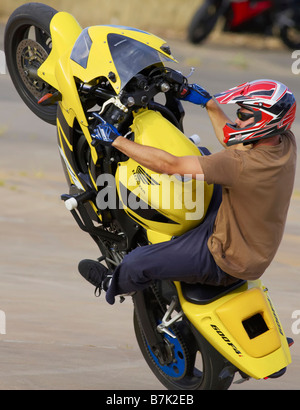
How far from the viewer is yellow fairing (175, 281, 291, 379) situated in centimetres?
509

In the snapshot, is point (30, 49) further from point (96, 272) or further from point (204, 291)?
point (204, 291)

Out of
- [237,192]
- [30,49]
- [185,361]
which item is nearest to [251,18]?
[30,49]

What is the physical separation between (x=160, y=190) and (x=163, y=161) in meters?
0.34

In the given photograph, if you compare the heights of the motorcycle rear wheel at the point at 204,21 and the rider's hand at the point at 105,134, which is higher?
the rider's hand at the point at 105,134

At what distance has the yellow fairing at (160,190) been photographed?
5141mm

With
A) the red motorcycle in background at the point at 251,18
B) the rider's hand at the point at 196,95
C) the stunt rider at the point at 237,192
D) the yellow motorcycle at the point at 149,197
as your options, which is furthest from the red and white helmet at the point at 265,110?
the red motorcycle in background at the point at 251,18

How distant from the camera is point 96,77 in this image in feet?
17.9

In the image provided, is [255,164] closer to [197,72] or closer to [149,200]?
[149,200]

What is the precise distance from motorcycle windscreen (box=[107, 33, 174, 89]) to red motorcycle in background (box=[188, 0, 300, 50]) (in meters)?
14.3

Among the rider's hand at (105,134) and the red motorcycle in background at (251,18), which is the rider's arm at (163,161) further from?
the red motorcycle in background at (251,18)

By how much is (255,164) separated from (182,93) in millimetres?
1040

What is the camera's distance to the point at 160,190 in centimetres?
516

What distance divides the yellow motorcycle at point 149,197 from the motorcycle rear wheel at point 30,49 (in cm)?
38
